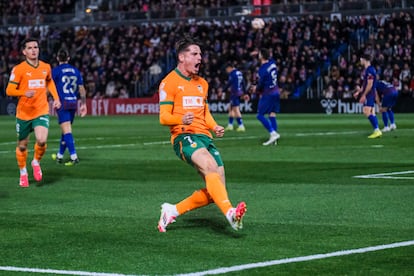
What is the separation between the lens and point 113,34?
60.3 meters

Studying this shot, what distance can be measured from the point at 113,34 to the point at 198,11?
5.72 metres

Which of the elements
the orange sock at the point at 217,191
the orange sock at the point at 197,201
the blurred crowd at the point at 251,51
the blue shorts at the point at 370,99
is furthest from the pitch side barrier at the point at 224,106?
the orange sock at the point at 217,191

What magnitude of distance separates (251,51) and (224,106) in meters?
3.34

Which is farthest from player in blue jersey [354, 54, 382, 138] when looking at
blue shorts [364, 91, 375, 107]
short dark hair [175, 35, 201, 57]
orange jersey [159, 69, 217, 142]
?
short dark hair [175, 35, 201, 57]

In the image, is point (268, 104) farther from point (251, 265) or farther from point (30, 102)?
point (251, 265)

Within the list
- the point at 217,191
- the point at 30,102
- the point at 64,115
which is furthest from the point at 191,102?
the point at 64,115

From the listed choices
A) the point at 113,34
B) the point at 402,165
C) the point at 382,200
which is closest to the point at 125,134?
the point at 402,165

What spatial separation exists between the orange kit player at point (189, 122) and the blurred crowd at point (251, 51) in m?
36.0

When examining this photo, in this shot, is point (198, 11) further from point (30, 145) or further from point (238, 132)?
point (30, 145)

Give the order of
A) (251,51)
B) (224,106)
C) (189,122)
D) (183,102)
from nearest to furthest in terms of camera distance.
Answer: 1. (189,122)
2. (183,102)
3. (224,106)
4. (251,51)

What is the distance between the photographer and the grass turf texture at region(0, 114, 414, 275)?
29.3 feet

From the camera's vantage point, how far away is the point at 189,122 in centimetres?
1052

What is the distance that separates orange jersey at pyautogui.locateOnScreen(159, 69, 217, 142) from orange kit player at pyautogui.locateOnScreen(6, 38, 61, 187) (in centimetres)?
594

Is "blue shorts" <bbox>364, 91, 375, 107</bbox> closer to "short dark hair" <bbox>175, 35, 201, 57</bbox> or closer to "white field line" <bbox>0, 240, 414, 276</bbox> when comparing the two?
"short dark hair" <bbox>175, 35, 201, 57</bbox>
